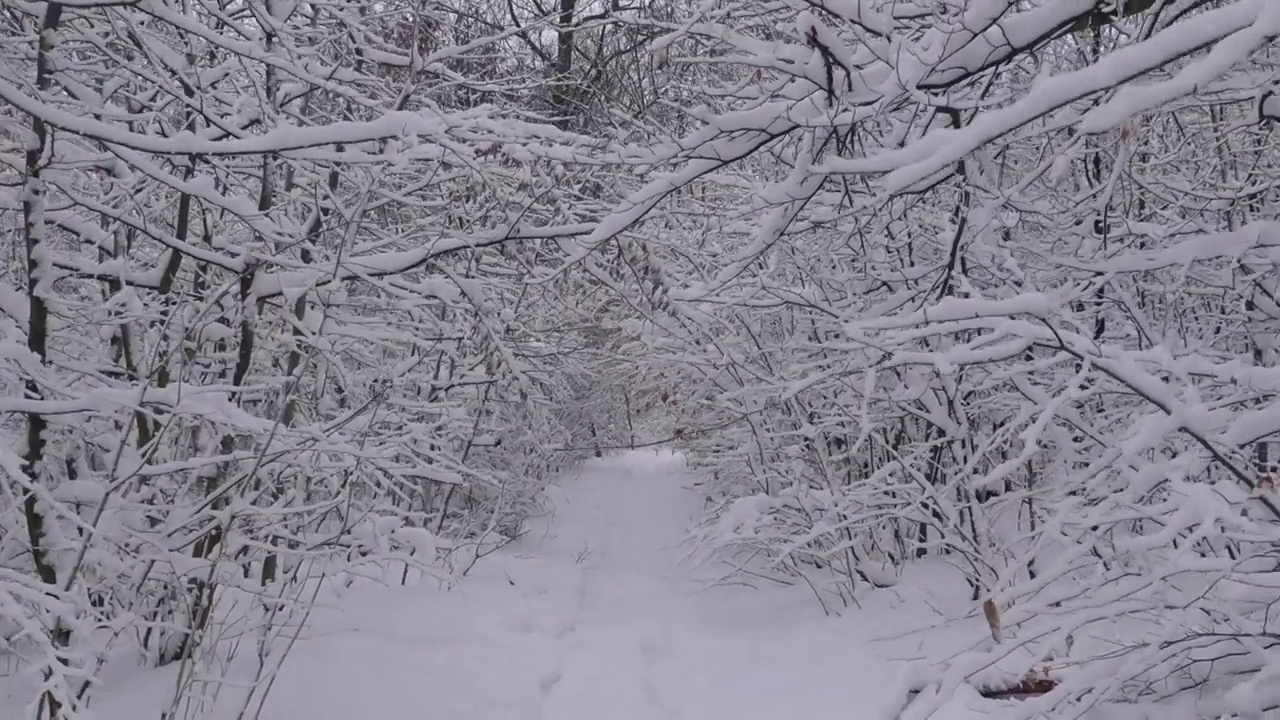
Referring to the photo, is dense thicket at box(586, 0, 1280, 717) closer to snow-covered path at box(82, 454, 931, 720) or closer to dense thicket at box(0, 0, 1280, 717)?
dense thicket at box(0, 0, 1280, 717)

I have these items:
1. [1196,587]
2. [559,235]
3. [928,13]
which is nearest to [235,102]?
[559,235]

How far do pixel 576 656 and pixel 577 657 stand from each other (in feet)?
0.06

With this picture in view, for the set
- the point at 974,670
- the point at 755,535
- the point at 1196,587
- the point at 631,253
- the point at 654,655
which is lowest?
the point at 654,655

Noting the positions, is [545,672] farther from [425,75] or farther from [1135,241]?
[1135,241]

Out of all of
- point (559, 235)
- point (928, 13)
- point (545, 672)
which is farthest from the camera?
point (545, 672)

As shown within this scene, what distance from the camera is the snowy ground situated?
408 cm

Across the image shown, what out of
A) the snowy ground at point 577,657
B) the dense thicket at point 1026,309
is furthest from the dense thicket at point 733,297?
the snowy ground at point 577,657

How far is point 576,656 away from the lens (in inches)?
215

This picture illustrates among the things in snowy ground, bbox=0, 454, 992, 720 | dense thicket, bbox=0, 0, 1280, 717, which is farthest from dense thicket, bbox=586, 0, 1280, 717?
snowy ground, bbox=0, 454, 992, 720

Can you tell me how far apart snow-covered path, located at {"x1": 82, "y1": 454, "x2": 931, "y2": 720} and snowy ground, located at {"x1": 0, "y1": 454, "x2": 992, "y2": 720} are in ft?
0.04

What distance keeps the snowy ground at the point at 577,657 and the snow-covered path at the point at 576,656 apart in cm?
1

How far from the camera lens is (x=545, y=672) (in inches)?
196

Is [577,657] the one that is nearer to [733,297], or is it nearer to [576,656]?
[576,656]

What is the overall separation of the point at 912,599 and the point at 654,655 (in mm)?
1654
